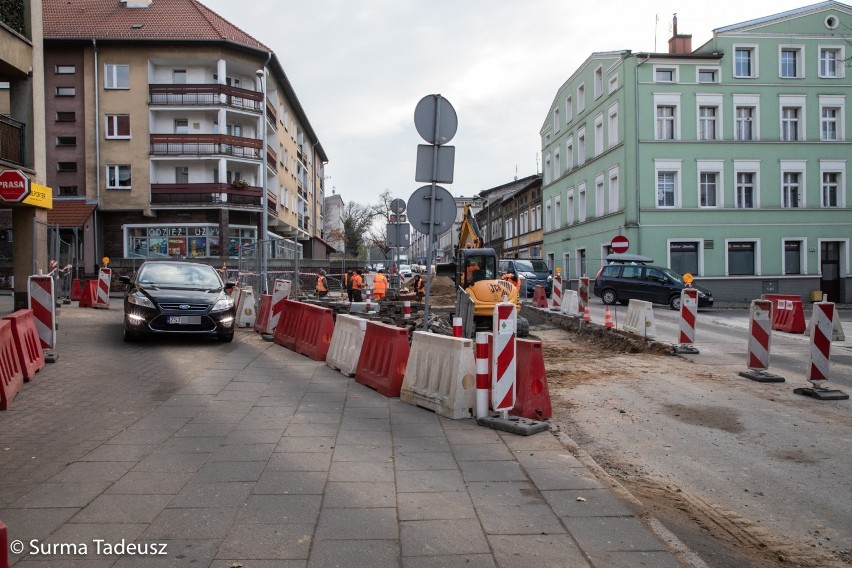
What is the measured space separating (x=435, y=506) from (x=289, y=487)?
1088 mm

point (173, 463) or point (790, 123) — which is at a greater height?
point (790, 123)

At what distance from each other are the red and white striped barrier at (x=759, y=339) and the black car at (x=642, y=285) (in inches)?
620

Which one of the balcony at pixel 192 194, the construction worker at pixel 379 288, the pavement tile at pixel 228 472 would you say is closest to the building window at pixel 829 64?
the construction worker at pixel 379 288

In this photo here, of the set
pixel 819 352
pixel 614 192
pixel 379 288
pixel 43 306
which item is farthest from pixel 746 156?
pixel 43 306

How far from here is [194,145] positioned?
1553 inches

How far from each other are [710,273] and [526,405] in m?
30.7

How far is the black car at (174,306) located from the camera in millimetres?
11586

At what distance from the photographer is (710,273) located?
34.2m

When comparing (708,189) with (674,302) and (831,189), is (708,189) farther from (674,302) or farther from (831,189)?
(674,302)

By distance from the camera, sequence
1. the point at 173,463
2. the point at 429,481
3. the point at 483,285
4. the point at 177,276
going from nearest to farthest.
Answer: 1. the point at 429,481
2. the point at 173,463
3. the point at 177,276
4. the point at 483,285

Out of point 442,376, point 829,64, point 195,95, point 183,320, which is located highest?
point 829,64

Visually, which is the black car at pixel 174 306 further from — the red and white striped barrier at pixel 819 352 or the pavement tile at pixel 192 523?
the red and white striped barrier at pixel 819 352

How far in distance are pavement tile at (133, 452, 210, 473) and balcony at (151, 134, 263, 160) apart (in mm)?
36527

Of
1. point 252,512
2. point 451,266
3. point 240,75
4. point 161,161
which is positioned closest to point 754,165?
point 451,266
